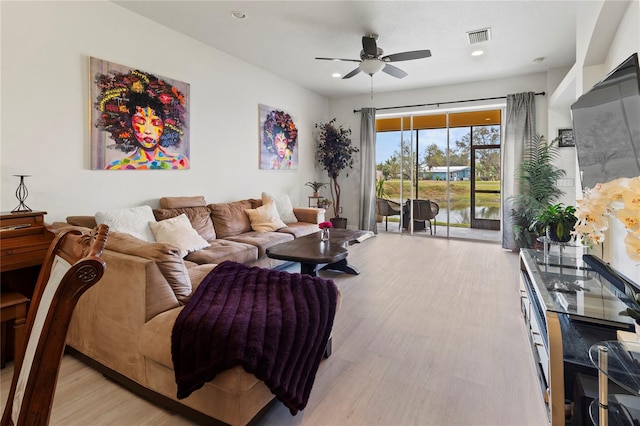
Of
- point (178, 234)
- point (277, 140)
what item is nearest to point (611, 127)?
point (178, 234)

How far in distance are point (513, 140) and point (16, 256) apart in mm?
6450

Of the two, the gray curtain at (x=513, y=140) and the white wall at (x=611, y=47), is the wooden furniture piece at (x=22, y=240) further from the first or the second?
the gray curtain at (x=513, y=140)

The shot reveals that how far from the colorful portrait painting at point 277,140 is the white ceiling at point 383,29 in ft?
2.53

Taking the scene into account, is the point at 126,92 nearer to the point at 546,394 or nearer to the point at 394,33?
the point at 394,33

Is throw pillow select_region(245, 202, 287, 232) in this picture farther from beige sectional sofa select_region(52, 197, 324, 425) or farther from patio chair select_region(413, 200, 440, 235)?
patio chair select_region(413, 200, 440, 235)

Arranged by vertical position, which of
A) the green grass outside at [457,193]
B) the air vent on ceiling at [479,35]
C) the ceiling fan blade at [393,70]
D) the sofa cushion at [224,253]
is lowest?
the sofa cushion at [224,253]

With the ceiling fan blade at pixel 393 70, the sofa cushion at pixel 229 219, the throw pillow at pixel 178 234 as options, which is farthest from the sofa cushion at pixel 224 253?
the ceiling fan blade at pixel 393 70

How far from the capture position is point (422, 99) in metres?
6.41

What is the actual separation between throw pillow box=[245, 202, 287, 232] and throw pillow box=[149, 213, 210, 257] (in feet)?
3.56

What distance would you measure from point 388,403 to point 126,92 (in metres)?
3.63

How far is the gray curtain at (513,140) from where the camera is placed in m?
5.42

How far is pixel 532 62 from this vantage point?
492cm

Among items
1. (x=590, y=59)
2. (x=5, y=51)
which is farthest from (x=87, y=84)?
(x=590, y=59)

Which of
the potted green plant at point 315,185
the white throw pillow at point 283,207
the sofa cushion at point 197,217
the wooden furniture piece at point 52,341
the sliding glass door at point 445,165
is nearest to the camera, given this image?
the wooden furniture piece at point 52,341
